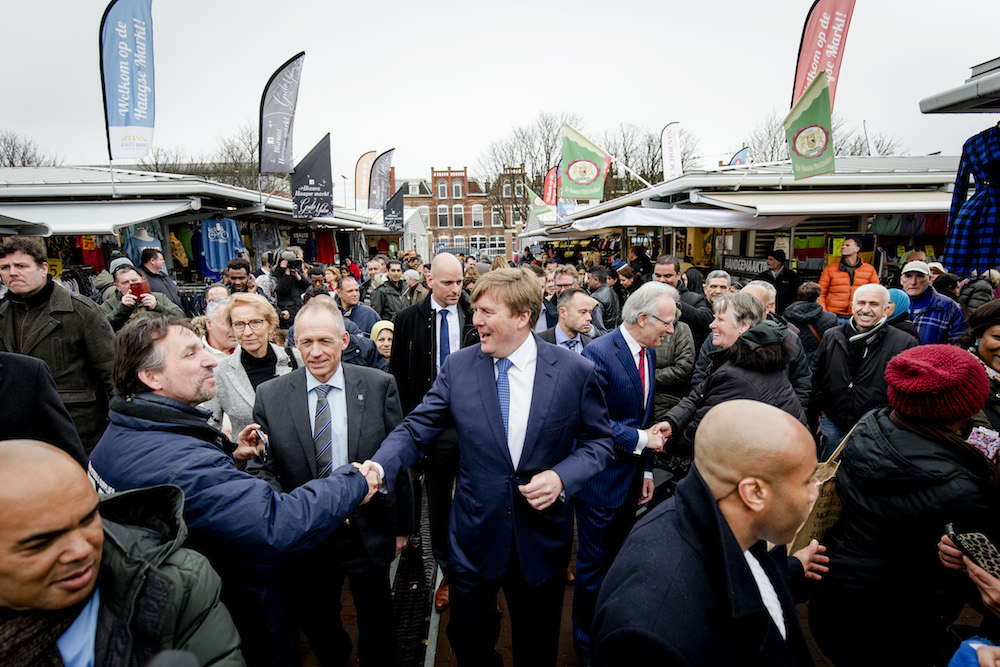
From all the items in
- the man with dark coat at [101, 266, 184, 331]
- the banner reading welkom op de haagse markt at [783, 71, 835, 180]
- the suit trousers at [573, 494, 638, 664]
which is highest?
the banner reading welkom op de haagse markt at [783, 71, 835, 180]

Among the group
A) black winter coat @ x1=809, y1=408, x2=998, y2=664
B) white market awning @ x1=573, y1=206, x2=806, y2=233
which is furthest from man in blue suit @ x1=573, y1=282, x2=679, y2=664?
white market awning @ x1=573, y1=206, x2=806, y2=233

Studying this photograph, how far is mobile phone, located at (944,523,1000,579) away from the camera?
1.61 metres

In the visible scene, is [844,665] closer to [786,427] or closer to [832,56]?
[786,427]

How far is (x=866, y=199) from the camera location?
9.62 meters

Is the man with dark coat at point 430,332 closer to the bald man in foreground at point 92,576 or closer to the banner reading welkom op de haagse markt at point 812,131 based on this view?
the bald man in foreground at point 92,576

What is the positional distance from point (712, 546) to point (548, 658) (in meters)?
1.67

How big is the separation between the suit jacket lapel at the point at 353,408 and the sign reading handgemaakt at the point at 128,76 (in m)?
8.28

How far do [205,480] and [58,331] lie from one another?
9.71ft

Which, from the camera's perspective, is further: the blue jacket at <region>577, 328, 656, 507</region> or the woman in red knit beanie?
the blue jacket at <region>577, 328, 656, 507</region>

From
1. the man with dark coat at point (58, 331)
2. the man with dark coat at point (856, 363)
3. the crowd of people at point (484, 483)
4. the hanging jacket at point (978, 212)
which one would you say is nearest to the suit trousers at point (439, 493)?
the crowd of people at point (484, 483)

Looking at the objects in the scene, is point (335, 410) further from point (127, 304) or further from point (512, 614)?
point (127, 304)

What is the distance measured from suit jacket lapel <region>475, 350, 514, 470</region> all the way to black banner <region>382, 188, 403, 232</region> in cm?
1871

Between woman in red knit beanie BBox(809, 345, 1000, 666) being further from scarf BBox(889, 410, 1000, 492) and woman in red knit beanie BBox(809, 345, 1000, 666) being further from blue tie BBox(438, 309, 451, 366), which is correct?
blue tie BBox(438, 309, 451, 366)

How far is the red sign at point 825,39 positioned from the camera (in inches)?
301
